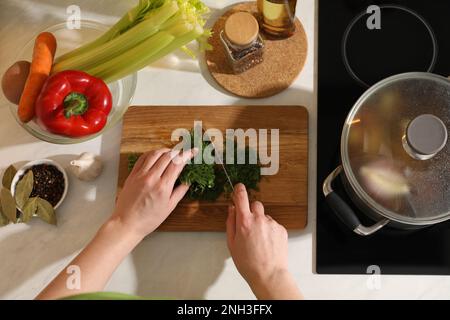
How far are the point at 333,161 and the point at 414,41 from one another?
35 centimetres

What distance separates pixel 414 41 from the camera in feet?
3.75

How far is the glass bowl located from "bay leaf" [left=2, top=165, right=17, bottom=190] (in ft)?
0.36

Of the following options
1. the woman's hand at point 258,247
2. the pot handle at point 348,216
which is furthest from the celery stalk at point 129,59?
the pot handle at point 348,216

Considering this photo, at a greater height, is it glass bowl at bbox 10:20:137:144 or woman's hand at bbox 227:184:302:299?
glass bowl at bbox 10:20:137:144

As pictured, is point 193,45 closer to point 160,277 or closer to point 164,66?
point 164,66

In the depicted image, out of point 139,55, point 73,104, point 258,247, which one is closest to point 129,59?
point 139,55

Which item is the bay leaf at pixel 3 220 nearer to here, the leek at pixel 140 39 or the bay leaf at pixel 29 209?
the bay leaf at pixel 29 209

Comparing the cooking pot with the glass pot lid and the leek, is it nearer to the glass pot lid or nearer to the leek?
the glass pot lid

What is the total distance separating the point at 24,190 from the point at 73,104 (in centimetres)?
24

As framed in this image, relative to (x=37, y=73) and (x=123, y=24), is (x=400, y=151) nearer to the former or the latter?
(x=123, y=24)

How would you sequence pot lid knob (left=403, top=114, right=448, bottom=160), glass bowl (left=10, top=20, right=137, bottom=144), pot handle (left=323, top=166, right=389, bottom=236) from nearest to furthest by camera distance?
pot lid knob (left=403, top=114, right=448, bottom=160) < pot handle (left=323, top=166, right=389, bottom=236) < glass bowl (left=10, top=20, right=137, bottom=144)

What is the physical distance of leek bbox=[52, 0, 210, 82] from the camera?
1.02 m

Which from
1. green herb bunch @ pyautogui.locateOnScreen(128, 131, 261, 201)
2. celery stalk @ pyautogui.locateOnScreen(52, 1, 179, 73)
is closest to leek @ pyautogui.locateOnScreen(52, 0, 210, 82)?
celery stalk @ pyautogui.locateOnScreen(52, 1, 179, 73)
